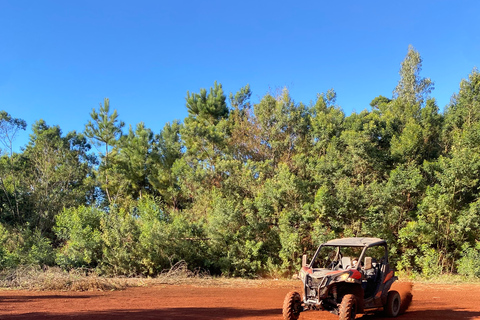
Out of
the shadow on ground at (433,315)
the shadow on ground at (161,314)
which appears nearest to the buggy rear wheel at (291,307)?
the shadow on ground at (161,314)

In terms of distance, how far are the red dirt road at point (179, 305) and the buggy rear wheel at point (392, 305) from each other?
18 cm

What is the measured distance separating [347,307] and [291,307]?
107cm

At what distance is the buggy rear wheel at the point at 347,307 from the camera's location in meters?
6.85

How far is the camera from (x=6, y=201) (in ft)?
83.7

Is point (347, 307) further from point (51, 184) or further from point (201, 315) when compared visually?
point (51, 184)

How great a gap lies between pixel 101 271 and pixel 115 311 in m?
11.4

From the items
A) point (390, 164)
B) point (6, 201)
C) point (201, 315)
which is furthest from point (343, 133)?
point (6, 201)

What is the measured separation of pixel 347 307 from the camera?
6.86m

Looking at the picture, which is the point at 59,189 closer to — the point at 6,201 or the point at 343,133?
the point at 6,201

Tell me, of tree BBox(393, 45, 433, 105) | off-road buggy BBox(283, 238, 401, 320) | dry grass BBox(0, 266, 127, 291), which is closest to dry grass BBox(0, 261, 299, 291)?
dry grass BBox(0, 266, 127, 291)

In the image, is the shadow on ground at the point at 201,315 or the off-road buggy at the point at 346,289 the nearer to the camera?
the off-road buggy at the point at 346,289

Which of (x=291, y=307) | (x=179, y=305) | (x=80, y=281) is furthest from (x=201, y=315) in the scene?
(x=80, y=281)

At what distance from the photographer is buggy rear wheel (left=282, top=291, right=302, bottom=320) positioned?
7.22 meters

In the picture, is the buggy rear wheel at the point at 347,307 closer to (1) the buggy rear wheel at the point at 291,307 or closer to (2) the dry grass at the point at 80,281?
(1) the buggy rear wheel at the point at 291,307
